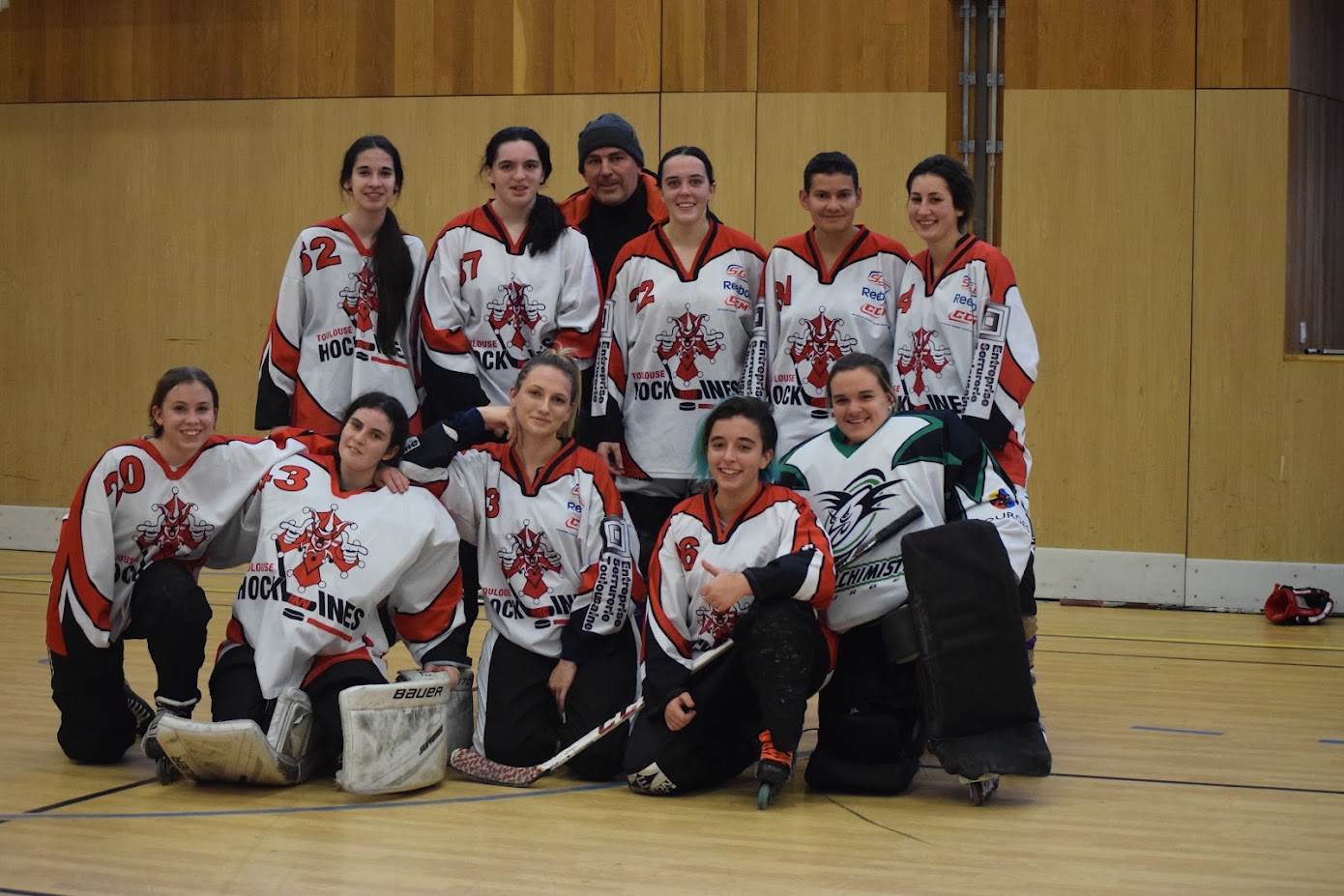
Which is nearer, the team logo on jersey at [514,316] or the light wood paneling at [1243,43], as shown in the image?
the team logo on jersey at [514,316]

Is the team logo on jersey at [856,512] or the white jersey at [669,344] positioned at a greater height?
the white jersey at [669,344]

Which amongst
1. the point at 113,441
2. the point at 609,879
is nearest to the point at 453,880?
the point at 609,879

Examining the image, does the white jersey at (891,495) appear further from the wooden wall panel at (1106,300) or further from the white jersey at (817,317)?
the wooden wall panel at (1106,300)

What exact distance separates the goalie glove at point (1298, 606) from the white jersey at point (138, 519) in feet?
15.7

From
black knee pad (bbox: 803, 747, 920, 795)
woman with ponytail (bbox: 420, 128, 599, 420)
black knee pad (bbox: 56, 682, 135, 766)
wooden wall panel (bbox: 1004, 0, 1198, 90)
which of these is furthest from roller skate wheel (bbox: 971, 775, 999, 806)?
wooden wall panel (bbox: 1004, 0, 1198, 90)

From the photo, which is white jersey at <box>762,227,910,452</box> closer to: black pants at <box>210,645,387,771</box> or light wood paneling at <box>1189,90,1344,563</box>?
black pants at <box>210,645,387,771</box>

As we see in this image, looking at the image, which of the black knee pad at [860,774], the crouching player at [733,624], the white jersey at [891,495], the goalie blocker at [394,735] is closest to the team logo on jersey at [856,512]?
the white jersey at [891,495]

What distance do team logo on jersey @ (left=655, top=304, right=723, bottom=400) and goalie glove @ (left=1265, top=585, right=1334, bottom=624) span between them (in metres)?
3.75

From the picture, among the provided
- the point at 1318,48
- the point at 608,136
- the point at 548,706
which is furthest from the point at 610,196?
the point at 1318,48

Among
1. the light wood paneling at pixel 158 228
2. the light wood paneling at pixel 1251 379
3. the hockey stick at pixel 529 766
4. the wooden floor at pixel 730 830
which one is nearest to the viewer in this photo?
the wooden floor at pixel 730 830

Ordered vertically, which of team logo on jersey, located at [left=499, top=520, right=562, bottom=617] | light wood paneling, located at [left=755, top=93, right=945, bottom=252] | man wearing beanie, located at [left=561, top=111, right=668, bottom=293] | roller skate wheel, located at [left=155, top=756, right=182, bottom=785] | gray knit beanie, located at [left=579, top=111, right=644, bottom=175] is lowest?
roller skate wheel, located at [left=155, top=756, right=182, bottom=785]

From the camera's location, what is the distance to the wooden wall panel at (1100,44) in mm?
7297

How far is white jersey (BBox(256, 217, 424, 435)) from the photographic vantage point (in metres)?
4.56

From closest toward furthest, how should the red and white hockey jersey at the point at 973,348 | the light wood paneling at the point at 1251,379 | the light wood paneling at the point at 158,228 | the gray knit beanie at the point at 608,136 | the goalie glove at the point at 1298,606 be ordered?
1. the red and white hockey jersey at the point at 973,348
2. the gray knit beanie at the point at 608,136
3. the goalie glove at the point at 1298,606
4. the light wood paneling at the point at 1251,379
5. the light wood paneling at the point at 158,228
